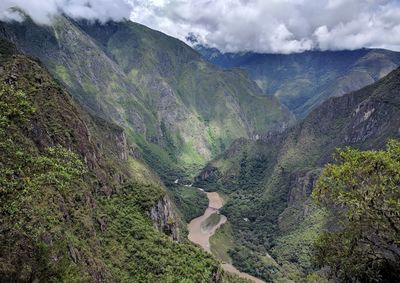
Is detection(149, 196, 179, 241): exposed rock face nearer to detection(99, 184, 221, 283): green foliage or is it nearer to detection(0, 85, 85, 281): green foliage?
detection(99, 184, 221, 283): green foliage

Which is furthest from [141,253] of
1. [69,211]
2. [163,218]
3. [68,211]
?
[163,218]

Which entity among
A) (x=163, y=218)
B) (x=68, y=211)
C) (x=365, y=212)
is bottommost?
(x=365, y=212)

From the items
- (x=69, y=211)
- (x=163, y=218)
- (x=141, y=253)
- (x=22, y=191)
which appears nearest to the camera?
(x=22, y=191)

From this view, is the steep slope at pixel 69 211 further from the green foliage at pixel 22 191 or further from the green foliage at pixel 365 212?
the green foliage at pixel 365 212

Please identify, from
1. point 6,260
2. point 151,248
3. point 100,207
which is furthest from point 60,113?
point 6,260

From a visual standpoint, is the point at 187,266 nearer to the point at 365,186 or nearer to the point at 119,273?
the point at 119,273

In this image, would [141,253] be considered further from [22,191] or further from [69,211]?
[22,191]

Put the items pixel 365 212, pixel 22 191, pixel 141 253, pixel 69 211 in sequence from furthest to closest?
pixel 141 253 < pixel 69 211 < pixel 22 191 < pixel 365 212

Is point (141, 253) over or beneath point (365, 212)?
beneath

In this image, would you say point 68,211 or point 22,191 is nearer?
point 22,191
